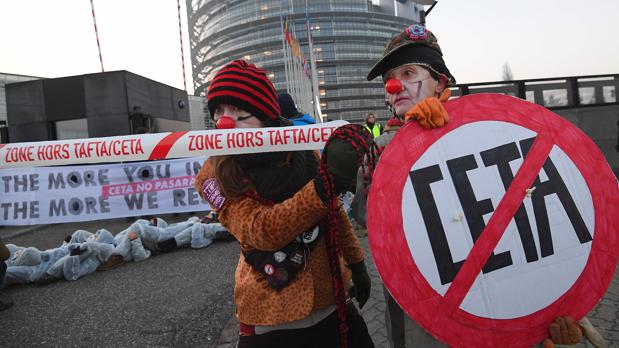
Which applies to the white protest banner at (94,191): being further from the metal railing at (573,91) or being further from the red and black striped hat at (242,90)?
the metal railing at (573,91)

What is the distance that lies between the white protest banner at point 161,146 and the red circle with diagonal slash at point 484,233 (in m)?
0.43

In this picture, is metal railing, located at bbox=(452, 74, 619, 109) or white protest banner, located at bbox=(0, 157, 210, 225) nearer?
white protest banner, located at bbox=(0, 157, 210, 225)

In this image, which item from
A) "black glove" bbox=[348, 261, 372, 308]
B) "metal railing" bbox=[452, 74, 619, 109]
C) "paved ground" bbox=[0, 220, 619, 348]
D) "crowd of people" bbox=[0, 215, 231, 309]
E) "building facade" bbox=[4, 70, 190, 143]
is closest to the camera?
"black glove" bbox=[348, 261, 372, 308]

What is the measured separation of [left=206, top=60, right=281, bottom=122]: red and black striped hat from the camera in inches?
51.4

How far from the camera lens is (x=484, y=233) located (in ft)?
3.15

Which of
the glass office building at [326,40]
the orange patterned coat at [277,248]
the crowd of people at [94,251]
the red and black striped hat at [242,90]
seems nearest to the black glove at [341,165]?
the orange patterned coat at [277,248]

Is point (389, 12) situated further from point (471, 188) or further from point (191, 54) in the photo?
point (471, 188)

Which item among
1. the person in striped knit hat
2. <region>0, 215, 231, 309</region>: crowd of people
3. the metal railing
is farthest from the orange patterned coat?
the metal railing

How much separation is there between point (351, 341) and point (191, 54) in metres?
120

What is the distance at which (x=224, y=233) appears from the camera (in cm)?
574

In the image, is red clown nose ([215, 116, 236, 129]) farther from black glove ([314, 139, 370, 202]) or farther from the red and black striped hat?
black glove ([314, 139, 370, 202])

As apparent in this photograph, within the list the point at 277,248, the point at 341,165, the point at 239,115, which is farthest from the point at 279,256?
the point at 239,115

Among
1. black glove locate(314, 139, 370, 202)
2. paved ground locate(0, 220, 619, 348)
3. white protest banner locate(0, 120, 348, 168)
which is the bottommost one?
paved ground locate(0, 220, 619, 348)

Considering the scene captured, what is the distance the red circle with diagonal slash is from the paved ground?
5.82 feet
